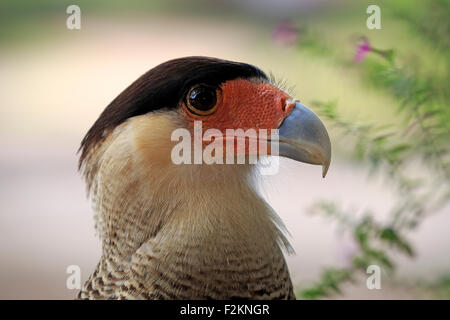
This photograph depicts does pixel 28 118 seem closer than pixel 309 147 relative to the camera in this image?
No

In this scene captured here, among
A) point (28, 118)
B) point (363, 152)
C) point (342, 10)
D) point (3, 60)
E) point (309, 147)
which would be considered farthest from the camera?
point (28, 118)

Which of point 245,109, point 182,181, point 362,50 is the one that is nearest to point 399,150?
point 362,50

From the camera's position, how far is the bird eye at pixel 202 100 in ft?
3.41

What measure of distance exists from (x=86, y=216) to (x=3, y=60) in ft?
3.02

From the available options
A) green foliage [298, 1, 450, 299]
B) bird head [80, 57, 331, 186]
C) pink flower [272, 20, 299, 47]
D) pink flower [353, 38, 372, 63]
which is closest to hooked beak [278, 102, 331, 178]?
bird head [80, 57, 331, 186]

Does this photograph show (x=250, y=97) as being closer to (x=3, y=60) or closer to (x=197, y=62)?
(x=197, y=62)

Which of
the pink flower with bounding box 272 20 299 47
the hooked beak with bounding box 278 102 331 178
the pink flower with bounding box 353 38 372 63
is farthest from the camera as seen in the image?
the pink flower with bounding box 272 20 299 47

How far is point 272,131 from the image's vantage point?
1.05m

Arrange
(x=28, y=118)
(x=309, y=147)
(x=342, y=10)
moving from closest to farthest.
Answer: (x=309, y=147) → (x=342, y=10) → (x=28, y=118)

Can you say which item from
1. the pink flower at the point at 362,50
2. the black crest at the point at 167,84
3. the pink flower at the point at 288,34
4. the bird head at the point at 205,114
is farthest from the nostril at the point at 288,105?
the pink flower at the point at 288,34

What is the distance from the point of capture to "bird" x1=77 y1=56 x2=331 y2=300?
1025 millimetres

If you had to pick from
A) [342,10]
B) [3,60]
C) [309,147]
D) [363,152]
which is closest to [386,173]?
[363,152]

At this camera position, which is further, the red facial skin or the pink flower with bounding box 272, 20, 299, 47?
the pink flower with bounding box 272, 20, 299, 47

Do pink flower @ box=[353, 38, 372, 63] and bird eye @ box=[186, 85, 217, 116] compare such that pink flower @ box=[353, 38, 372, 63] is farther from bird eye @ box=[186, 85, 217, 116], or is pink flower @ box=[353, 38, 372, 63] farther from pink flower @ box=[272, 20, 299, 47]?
bird eye @ box=[186, 85, 217, 116]
